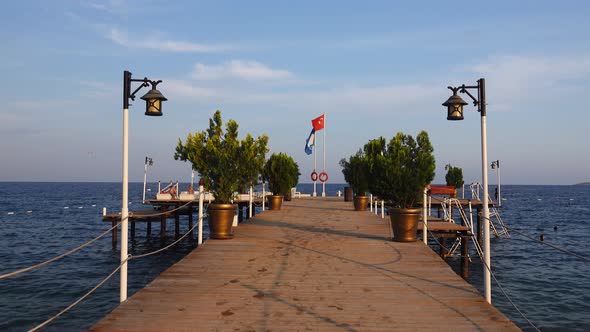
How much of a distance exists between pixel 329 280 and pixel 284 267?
1380 millimetres

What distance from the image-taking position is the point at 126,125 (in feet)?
25.5

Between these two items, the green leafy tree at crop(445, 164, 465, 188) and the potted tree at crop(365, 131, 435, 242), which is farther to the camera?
the green leafy tree at crop(445, 164, 465, 188)

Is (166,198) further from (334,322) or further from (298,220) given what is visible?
(334,322)

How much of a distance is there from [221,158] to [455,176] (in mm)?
39865

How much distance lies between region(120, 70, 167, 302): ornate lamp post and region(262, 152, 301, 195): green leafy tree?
1722 centimetres

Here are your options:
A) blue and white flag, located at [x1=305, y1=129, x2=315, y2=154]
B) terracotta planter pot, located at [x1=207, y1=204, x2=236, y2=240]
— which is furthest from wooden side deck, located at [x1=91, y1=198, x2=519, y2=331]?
blue and white flag, located at [x1=305, y1=129, x2=315, y2=154]

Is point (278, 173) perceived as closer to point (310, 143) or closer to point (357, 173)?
point (357, 173)

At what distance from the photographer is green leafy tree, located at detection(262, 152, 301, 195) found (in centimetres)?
2594

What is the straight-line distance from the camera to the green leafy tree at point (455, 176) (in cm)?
4756

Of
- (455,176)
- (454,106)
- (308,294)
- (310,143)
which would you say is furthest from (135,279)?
(455,176)

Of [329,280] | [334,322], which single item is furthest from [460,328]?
[329,280]

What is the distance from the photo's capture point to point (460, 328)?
18.5 feet

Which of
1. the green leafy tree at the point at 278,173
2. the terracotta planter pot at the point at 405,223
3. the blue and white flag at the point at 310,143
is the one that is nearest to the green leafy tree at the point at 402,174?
the terracotta planter pot at the point at 405,223

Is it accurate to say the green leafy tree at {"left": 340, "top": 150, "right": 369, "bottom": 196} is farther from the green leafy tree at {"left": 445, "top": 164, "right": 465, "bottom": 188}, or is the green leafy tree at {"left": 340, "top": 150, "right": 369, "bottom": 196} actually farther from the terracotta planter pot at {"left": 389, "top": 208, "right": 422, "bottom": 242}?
the green leafy tree at {"left": 445, "top": 164, "right": 465, "bottom": 188}
